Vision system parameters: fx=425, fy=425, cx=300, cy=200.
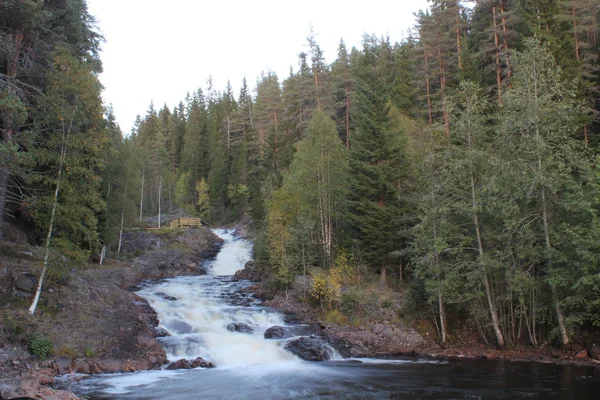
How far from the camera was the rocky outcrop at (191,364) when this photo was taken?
1752cm

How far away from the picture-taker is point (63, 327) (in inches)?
669

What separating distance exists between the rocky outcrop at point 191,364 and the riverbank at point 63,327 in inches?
22.4

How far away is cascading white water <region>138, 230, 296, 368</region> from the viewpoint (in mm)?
19359

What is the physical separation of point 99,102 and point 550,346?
22771mm

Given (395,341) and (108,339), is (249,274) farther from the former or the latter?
(108,339)

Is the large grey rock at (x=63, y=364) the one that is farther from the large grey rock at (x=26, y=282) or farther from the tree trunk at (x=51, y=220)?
the large grey rock at (x=26, y=282)

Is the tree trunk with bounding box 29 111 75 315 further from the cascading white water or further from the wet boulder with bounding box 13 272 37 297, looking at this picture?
the cascading white water

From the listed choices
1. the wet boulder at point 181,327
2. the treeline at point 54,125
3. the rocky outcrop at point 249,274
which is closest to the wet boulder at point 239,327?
the wet boulder at point 181,327

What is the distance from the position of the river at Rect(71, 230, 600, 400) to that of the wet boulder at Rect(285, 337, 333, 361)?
365 mm

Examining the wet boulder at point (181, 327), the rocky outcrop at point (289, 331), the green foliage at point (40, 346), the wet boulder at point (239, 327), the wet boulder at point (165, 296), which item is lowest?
the rocky outcrop at point (289, 331)

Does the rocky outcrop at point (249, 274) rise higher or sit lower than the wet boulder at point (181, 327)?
higher

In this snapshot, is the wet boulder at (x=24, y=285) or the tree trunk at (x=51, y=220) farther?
the wet boulder at (x=24, y=285)

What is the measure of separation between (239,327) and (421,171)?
13.5 metres

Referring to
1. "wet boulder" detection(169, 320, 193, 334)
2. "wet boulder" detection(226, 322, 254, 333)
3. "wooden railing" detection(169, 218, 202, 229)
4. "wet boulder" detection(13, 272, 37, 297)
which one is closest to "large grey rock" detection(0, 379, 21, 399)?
"wet boulder" detection(13, 272, 37, 297)
